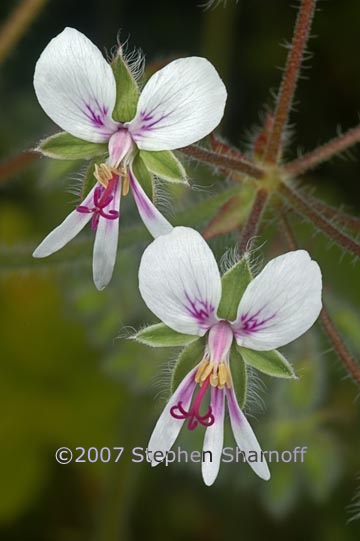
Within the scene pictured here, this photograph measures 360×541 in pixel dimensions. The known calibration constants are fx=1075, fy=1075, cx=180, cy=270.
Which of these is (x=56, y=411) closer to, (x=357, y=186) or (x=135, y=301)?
(x=135, y=301)

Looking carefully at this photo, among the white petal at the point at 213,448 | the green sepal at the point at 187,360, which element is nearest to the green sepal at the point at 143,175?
the green sepal at the point at 187,360

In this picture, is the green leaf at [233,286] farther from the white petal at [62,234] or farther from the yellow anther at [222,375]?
the white petal at [62,234]

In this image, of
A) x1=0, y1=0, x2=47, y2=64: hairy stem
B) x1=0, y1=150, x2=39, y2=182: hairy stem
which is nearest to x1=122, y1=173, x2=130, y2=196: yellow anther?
x1=0, y1=150, x2=39, y2=182: hairy stem

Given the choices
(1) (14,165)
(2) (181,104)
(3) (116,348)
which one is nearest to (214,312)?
(2) (181,104)

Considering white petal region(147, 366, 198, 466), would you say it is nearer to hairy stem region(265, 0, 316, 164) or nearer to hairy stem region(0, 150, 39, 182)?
hairy stem region(265, 0, 316, 164)

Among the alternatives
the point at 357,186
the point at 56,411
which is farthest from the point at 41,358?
the point at 357,186
